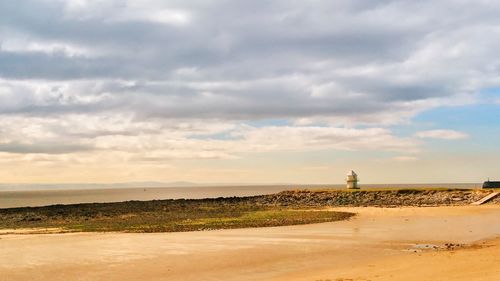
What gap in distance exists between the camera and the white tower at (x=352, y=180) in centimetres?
8788

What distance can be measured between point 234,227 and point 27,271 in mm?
18556

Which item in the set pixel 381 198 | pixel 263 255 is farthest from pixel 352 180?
pixel 263 255

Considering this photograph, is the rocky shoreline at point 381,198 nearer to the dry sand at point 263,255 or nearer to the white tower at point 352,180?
the white tower at point 352,180

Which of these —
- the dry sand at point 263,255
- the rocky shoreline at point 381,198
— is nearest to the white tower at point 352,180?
the rocky shoreline at point 381,198

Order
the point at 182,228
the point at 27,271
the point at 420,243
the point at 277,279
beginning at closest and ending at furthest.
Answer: the point at 277,279, the point at 27,271, the point at 420,243, the point at 182,228

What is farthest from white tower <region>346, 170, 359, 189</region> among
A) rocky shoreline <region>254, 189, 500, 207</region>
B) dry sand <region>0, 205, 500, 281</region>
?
dry sand <region>0, 205, 500, 281</region>

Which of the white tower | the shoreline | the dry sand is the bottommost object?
the dry sand

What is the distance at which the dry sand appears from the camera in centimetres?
1808

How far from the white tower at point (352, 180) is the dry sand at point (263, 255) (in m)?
52.4

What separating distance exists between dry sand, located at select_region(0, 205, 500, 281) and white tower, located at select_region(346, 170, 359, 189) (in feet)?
172

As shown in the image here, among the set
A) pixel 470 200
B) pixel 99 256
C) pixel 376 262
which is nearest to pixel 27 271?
pixel 99 256

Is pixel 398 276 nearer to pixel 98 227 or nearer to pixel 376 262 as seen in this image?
pixel 376 262

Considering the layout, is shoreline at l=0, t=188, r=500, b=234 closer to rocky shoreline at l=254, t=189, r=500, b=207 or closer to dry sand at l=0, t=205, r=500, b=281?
rocky shoreline at l=254, t=189, r=500, b=207

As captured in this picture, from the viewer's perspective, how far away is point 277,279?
17469 millimetres
